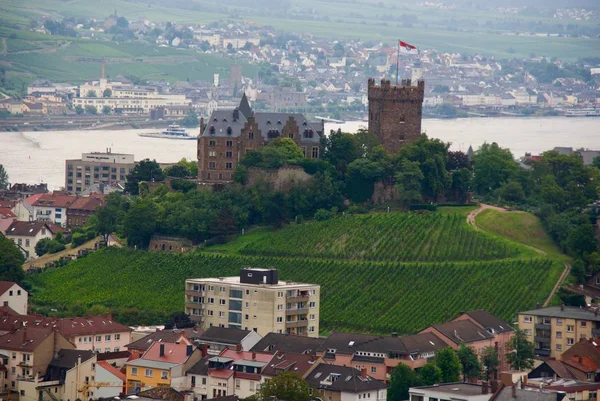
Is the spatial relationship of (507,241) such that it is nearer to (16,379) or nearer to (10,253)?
(10,253)

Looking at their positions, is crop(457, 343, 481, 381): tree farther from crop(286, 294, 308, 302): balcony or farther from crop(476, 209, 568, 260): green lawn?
crop(476, 209, 568, 260): green lawn

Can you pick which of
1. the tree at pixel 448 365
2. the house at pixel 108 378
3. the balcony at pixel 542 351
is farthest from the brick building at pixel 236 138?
the tree at pixel 448 365

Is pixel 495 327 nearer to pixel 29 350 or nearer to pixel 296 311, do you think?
pixel 296 311

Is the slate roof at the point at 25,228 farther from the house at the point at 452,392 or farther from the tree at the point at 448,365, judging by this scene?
the house at the point at 452,392

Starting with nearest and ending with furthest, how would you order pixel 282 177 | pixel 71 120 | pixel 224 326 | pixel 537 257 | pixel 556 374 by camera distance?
pixel 556 374 → pixel 224 326 → pixel 537 257 → pixel 282 177 → pixel 71 120

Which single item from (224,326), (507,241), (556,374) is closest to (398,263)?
(507,241)

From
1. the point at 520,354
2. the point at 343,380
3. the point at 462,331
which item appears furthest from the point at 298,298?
the point at 343,380

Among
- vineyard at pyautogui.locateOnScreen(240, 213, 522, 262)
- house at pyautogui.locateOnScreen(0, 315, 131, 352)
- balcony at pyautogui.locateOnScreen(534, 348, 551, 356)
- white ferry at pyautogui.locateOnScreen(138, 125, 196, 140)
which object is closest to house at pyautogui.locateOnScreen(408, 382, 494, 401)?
balcony at pyautogui.locateOnScreen(534, 348, 551, 356)
